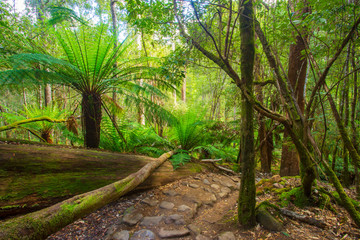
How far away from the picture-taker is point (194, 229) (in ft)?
6.17

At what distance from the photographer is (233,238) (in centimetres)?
164

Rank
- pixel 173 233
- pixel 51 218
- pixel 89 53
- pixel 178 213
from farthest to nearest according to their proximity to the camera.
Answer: pixel 89 53 < pixel 178 213 < pixel 173 233 < pixel 51 218

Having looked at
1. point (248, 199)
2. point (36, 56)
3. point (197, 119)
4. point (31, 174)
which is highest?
point (36, 56)

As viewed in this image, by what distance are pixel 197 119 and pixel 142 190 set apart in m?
2.22

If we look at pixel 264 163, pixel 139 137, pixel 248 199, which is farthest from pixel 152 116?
pixel 264 163

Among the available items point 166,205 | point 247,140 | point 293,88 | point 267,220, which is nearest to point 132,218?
point 166,205

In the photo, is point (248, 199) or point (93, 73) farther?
point (93, 73)

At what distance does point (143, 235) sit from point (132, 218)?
0.35m

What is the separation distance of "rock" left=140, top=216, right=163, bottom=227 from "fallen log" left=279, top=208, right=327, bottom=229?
1.45 meters

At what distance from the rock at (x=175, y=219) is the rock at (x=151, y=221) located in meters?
0.10

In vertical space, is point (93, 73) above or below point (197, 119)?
above

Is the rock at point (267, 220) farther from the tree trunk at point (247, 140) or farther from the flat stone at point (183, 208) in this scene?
the flat stone at point (183, 208)

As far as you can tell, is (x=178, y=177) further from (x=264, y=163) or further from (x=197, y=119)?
(x=264, y=163)

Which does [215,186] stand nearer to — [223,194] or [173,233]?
[223,194]
